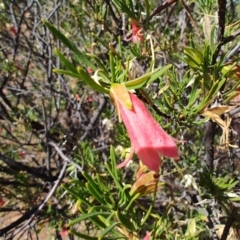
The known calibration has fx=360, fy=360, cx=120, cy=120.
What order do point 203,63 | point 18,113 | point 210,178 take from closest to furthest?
1. point 203,63
2. point 210,178
3. point 18,113

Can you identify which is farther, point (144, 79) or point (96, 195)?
point (96, 195)

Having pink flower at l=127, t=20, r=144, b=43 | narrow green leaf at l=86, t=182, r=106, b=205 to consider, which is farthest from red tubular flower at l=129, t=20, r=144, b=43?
narrow green leaf at l=86, t=182, r=106, b=205

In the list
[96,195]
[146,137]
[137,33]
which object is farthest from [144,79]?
[137,33]

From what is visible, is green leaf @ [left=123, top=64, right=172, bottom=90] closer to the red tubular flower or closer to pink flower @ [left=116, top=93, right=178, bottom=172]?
pink flower @ [left=116, top=93, right=178, bottom=172]

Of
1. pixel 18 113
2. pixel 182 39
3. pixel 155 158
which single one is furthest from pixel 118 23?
pixel 155 158

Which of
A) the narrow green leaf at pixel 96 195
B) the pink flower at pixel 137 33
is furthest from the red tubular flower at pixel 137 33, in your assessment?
the narrow green leaf at pixel 96 195

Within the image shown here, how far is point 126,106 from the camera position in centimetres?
54

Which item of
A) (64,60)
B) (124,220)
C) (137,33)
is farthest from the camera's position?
(137,33)

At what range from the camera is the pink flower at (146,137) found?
52 cm

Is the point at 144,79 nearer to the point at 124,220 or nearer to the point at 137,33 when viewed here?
the point at 124,220

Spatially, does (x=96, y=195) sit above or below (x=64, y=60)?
below

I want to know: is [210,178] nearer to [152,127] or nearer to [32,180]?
[152,127]

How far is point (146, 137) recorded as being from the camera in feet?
1.75

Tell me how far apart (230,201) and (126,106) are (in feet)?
1.66
